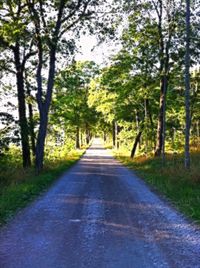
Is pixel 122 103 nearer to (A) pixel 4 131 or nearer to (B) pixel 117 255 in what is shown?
(A) pixel 4 131

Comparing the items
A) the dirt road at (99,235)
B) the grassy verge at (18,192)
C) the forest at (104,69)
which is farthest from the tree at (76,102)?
the dirt road at (99,235)

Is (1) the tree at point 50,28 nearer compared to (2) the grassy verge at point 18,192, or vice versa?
(2) the grassy verge at point 18,192

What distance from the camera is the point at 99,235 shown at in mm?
8531

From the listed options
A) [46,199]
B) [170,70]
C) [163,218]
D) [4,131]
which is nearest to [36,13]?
[4,131]

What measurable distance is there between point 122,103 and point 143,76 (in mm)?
5507

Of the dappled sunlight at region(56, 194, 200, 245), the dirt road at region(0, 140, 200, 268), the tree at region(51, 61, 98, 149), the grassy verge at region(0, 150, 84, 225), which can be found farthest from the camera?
the tree at region(51, 61, 98, 149)

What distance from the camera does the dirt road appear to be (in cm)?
683

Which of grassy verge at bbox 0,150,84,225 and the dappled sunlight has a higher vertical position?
grassy verge at bbox 0,150,84,225

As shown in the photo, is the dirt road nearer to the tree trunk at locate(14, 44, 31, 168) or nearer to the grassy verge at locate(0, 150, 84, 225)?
the grassy verge at locate(0, 150, 84, 225)

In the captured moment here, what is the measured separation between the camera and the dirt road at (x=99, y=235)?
22.4ft

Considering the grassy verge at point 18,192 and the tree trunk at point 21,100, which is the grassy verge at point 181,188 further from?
the tree trunk at point 21,100

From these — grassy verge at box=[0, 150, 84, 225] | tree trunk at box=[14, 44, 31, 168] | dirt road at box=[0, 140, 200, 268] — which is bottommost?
dirt road at box=[0, 140, 200, 268]

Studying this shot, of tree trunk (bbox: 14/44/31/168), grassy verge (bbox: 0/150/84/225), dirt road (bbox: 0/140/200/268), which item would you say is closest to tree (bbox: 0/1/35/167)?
tree trunk (bbox: 14/44/31/168)

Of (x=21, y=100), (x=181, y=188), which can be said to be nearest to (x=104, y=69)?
(x=21, y=100)
